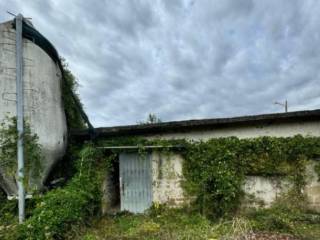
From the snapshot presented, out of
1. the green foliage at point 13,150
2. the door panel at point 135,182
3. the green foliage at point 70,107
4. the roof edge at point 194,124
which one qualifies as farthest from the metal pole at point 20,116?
the door panel at point 135,182

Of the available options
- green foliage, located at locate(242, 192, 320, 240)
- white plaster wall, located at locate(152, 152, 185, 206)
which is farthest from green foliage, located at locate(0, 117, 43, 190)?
green foliage, located at locate(242, 192, 320, 240)

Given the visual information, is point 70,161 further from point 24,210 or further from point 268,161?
point 268,161

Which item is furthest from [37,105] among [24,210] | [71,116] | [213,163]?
[213,163]

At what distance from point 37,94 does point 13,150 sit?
166cm

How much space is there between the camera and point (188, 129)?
8234 mm

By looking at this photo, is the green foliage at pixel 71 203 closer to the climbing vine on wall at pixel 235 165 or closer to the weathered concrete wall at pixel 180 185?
the weathered concrete wall at pixel 180 185

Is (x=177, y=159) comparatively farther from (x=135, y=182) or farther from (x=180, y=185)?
(x=135, y=182)

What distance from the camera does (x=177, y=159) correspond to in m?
8.17

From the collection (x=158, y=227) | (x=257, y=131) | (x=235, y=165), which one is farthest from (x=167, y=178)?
(x=257, y=131)

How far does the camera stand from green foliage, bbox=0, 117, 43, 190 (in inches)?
246

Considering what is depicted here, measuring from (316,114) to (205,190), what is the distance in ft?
12.4

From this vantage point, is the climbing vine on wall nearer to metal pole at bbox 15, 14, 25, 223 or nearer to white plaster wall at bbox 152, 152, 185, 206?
white plaster wall at bbox 152, 152, 185, 206

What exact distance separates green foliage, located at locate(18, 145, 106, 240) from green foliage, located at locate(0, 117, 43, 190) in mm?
885

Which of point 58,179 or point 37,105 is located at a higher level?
point 37,105
